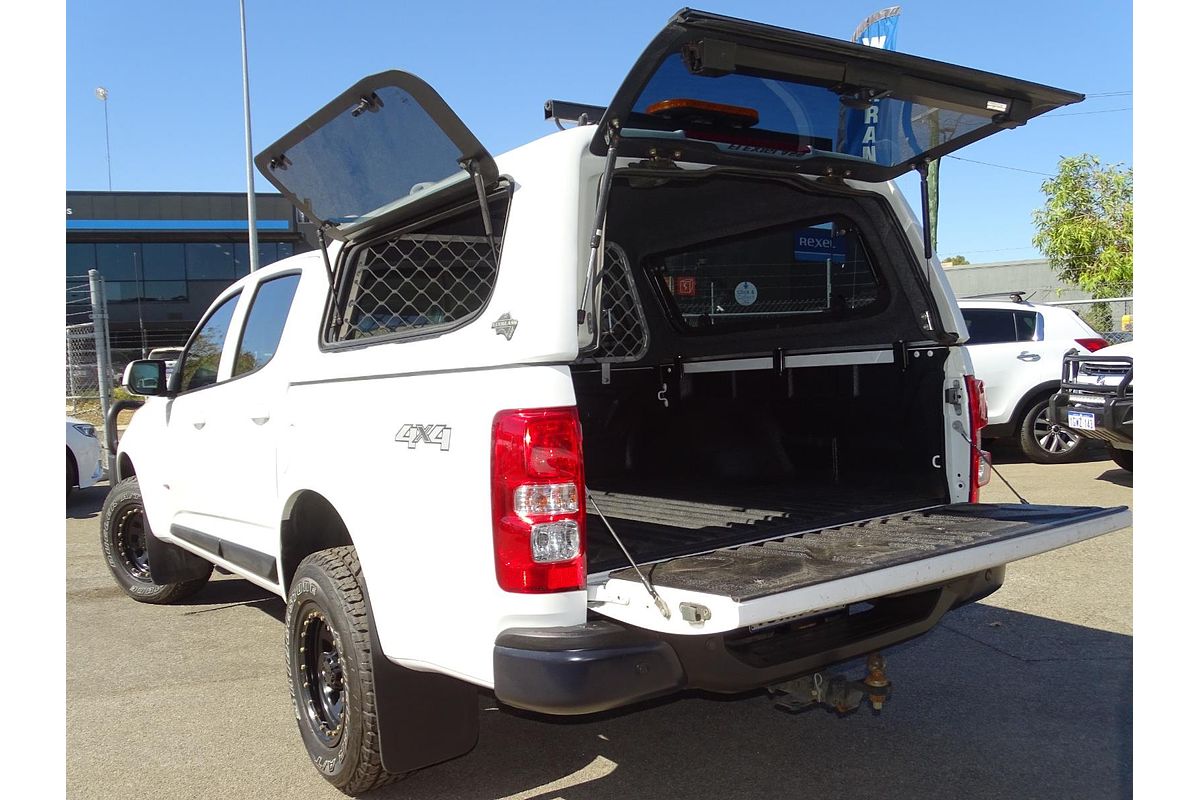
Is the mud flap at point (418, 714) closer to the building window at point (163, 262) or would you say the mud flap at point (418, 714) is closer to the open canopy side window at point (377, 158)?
the open canopy side window at point (377, 158)

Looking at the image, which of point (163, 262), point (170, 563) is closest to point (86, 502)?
point (170, 563)

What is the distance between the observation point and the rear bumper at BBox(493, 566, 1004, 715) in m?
2.46

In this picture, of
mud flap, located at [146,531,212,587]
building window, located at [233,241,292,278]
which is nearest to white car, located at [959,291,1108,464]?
mud flap, located at [146,531,212,587]

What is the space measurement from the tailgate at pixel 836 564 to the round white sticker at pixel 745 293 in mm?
1444

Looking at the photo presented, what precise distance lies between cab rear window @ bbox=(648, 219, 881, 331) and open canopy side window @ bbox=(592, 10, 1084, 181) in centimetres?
59

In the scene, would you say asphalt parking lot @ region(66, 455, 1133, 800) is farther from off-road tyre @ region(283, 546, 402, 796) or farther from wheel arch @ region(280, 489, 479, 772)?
wheel arch @ region(280, 489, 479, 772)

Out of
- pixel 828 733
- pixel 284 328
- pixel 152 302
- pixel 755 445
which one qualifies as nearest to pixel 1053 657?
pixel 828 733

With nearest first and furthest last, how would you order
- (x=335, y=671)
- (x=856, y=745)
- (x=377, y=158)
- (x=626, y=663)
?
1. (x=626, y=663)
2. (x=377, y=158)
3. (x=335, y=671)
4. (x=856, y=745)

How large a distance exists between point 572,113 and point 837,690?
6.79 feet

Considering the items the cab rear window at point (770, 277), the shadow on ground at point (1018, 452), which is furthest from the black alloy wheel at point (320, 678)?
the shadow on ground at point (1018, 452)

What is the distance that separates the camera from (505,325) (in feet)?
8.81

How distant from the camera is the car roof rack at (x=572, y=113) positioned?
3051mm

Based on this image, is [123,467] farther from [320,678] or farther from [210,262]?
[210,262]

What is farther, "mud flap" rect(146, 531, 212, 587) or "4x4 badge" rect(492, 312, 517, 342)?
"mud flap" rect(146, 531, 212, 587)
